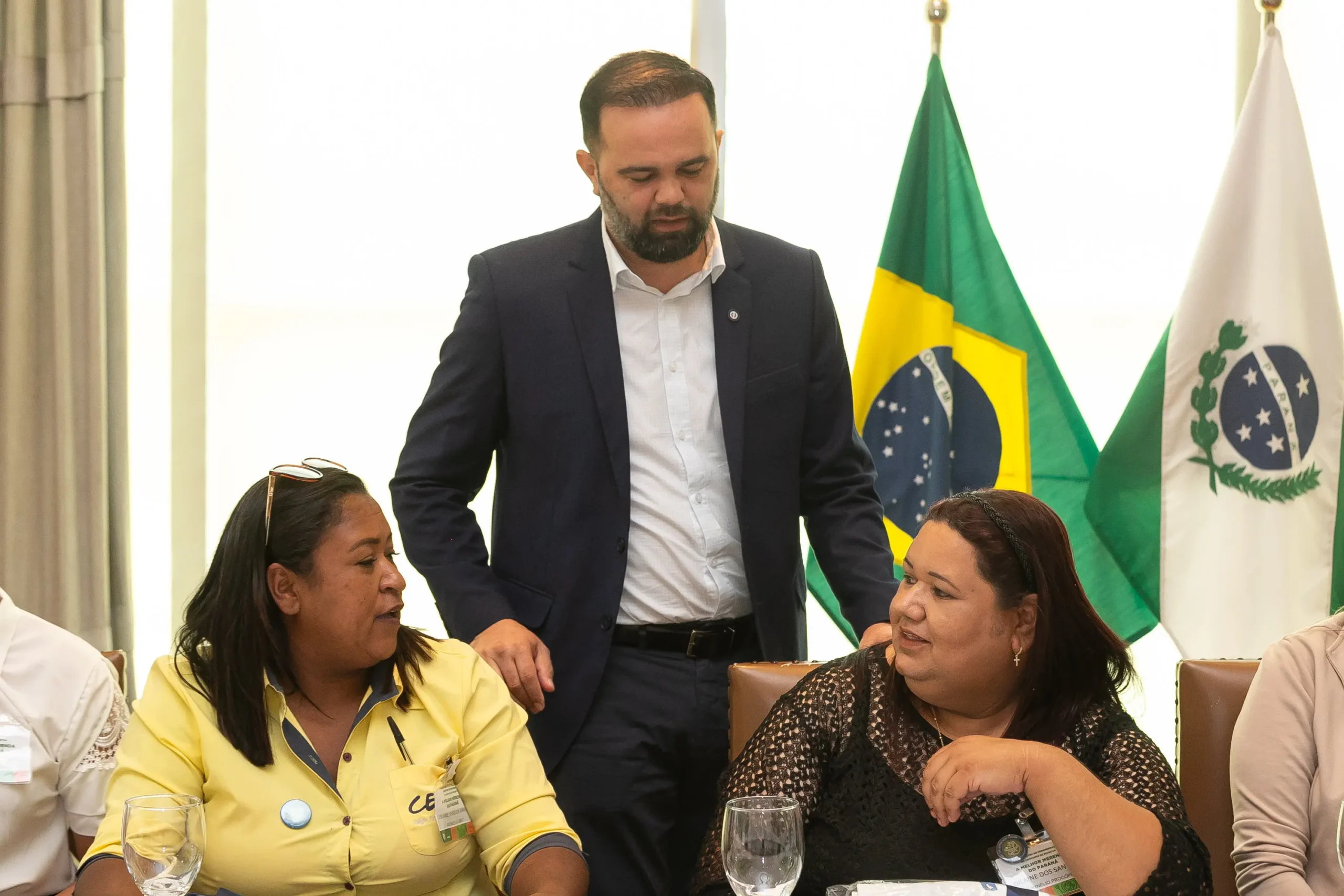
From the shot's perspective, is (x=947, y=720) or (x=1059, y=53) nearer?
(x=947, y=720)

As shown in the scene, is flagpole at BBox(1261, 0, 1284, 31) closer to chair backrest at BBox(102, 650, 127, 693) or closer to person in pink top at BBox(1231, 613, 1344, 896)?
person in pink top at BBox(1231, 613, 1344, 896)

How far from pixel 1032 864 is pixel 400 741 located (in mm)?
959

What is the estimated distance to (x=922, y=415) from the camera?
12.1ft

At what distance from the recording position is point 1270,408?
3492 millimetres

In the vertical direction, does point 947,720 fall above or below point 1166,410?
below

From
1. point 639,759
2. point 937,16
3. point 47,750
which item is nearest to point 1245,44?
point 937,16

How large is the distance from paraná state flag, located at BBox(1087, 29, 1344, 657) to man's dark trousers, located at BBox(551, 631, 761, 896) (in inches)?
60.1

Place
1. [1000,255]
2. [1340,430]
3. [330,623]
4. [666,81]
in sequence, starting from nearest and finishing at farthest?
1. [330,623]
2. [666,81]
3. [1340,430]
4. [1000,255]

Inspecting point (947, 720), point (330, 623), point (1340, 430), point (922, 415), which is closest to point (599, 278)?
point (330, 623)

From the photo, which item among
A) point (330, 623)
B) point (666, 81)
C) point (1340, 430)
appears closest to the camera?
point (330, 623)

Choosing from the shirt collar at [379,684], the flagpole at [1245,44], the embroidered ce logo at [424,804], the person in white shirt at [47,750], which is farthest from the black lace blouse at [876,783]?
the flagpole at [1245,44]

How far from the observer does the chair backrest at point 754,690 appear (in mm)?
2332

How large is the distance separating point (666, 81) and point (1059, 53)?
6.95 ft

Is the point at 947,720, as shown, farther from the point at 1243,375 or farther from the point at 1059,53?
the point at 1059,53
